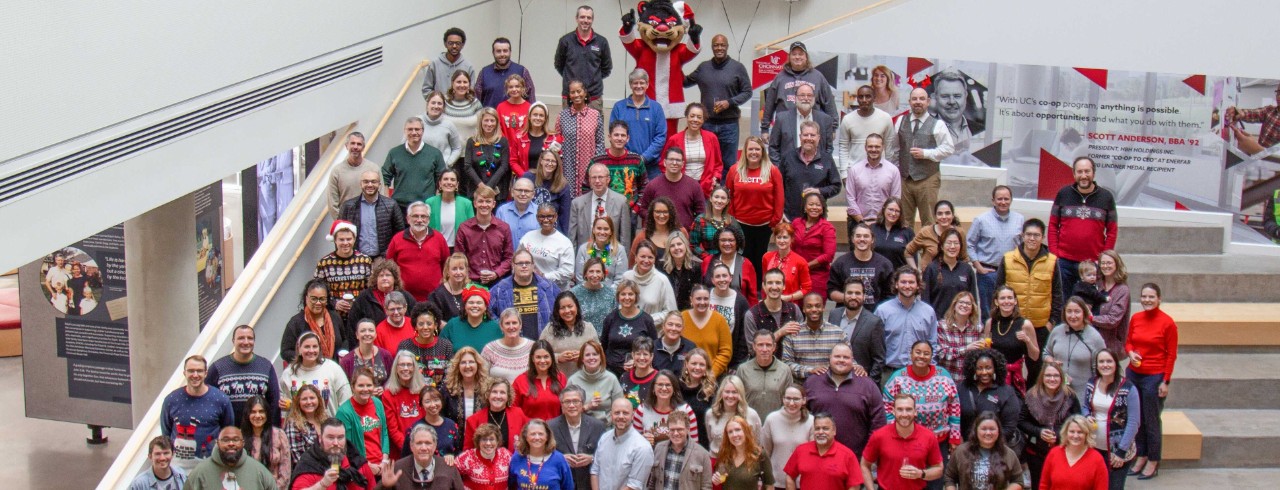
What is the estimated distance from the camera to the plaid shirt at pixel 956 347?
383 inches

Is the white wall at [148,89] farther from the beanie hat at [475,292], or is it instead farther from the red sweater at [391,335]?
the beanie hat at [475,292]

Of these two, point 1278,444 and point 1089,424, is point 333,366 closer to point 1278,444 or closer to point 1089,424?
point 1089,424

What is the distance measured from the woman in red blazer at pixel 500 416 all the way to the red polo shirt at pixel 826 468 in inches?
66.6

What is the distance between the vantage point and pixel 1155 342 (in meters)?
10.2

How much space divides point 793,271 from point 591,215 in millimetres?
1657

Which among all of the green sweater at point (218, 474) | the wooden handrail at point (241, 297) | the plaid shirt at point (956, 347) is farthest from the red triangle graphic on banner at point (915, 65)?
the green sweater at point (218, 474)

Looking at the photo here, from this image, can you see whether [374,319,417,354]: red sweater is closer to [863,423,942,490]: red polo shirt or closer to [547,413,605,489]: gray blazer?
[547,413,605,489]: gray blazer

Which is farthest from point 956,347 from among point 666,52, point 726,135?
point 666,52

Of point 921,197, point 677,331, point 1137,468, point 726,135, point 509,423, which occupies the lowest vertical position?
point 1137,468

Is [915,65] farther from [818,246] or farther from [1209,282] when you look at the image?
[818,246]

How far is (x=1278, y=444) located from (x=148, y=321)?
9206 millimetres

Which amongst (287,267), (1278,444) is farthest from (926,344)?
(287,267)

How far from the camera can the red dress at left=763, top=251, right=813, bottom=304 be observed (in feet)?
33.7

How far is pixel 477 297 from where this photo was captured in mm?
9711
